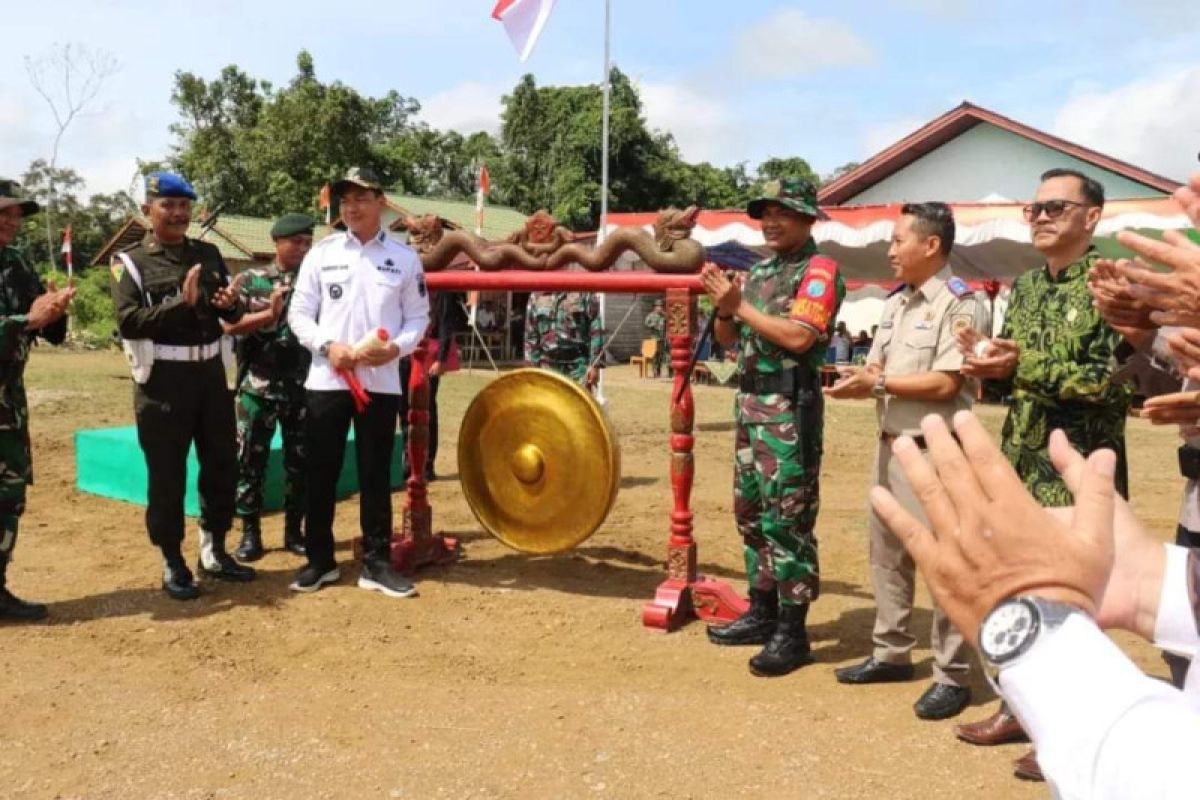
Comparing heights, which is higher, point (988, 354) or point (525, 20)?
point (525, 20)

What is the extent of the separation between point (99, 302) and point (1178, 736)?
2921 centimetres

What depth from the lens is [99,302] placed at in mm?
26188

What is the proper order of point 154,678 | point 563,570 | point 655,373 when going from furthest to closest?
point 655,373
point 563,570
point 154,678

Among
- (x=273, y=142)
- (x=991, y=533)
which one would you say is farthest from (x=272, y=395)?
(x=273, y=142)

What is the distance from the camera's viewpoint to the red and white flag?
9.12m

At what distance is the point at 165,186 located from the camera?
15.5ft

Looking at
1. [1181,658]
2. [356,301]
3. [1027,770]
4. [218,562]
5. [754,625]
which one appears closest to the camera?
[1181,658]

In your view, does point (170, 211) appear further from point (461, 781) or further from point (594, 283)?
point (461, 781)

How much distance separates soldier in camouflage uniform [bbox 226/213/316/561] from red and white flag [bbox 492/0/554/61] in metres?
4.06

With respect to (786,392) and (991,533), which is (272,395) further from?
Result: (991,533)

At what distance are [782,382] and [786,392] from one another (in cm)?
5

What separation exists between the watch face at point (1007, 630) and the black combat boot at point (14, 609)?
15.6 feet

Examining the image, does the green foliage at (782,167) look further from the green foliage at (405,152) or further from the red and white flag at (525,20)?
the red and white flag at (525,20)

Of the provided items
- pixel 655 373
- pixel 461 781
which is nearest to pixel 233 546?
pixel 461 781
